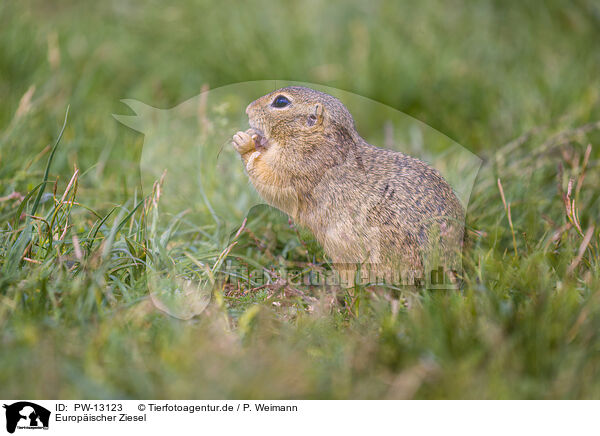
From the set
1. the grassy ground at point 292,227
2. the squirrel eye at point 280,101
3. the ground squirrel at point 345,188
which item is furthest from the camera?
the squirrel eye at point 280,101

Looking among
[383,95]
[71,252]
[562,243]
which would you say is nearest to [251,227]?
[71,252]

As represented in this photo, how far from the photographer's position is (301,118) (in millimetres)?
3367

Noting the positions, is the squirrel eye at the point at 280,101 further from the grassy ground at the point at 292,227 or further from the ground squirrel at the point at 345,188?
the grassy ground at the point at 292,227

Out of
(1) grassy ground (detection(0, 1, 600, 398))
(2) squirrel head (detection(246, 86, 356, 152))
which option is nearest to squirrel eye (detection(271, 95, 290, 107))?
(2) squirrel head (detection(246, 86, 356, 152))

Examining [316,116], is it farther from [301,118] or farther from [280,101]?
[280,101]

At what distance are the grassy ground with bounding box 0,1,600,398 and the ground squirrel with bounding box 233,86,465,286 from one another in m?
0.22

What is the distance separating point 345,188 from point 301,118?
442mm

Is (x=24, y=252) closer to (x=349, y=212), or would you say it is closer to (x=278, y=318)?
(x=278, y=318)

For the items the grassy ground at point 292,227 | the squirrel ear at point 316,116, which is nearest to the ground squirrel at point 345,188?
the squirrel ear at point 316,116

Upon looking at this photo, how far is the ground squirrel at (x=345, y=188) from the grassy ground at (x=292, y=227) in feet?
0.71

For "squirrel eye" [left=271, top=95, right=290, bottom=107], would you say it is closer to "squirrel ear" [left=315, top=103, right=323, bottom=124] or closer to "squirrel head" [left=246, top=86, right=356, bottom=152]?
"squirrel head" [left=246, top=86, right=356, bottom=152]

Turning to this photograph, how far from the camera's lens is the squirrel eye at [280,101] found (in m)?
3.38

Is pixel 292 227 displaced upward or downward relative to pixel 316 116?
downward

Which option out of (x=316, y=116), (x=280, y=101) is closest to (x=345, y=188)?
(x=316, y=116)
